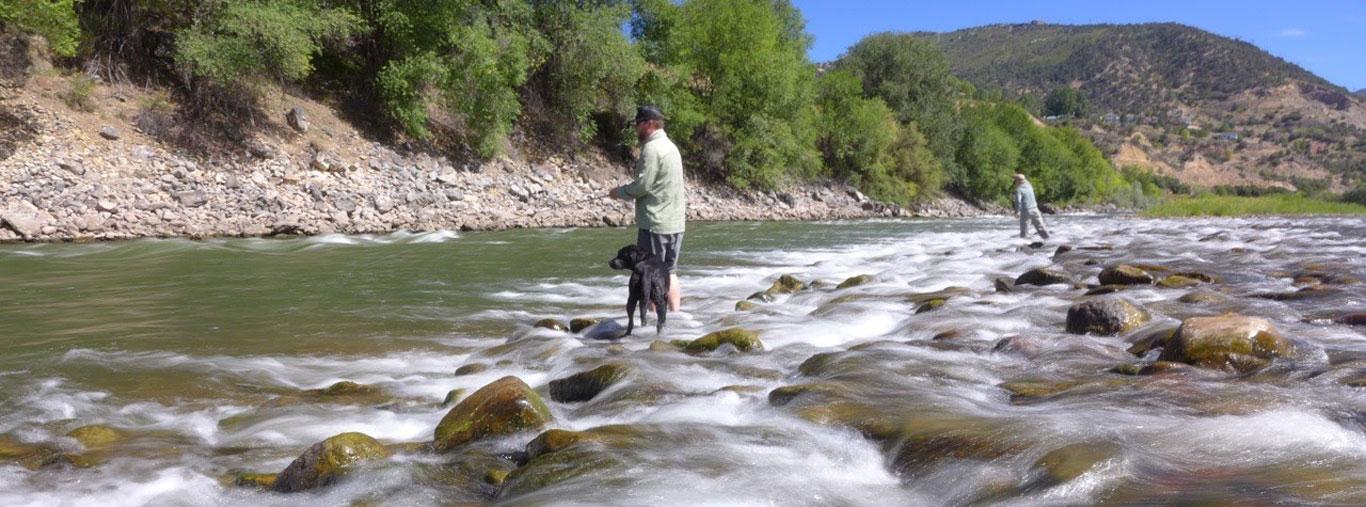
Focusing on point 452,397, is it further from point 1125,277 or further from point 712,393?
point 1125,277

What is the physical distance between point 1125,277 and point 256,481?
9.27 meters

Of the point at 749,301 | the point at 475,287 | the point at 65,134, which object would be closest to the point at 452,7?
the point at 65,134

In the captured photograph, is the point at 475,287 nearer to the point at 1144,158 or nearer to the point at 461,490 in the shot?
Result: the point at 461,490

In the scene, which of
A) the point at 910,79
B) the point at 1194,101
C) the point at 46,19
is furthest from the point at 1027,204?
the point at 1194,101

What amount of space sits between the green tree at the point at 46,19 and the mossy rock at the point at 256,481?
858 inches

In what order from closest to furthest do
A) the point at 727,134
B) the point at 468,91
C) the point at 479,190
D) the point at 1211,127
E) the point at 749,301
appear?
the point at 749,301 → the point at 479,190 → the point at 468,91 → the point at 727,134 → the point at 1211,127

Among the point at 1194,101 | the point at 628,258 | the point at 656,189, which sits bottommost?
the point at 628,258

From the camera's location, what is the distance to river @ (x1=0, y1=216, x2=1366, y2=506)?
3.53 m

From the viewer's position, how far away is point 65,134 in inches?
791

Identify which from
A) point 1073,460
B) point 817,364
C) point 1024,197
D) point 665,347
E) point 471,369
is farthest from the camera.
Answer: point 1024,197

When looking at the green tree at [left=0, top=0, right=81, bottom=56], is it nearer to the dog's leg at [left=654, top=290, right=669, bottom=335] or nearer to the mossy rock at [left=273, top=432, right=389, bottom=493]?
the dog's leg at [left=654, top=290, right=669, bottom=335]

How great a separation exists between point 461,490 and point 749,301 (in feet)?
21.0

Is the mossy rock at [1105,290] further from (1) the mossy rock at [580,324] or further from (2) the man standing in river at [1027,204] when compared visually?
(2) the man standing in river at [1027,204]

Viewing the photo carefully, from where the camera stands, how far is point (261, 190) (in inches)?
866
